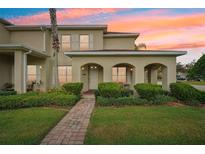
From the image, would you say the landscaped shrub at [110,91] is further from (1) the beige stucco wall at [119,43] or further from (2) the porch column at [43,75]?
(1) the beige stucco wall at [119,43]

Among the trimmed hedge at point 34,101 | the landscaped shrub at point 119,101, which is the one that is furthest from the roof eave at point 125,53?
the landscaped shrub at point 119,101

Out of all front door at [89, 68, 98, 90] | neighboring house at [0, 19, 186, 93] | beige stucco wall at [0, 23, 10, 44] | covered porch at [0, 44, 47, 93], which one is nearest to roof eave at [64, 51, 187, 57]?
neighboring house at [0, 19, 186, 93]

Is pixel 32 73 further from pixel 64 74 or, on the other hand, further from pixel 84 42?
pixel 84 42

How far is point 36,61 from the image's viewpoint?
17.0 m

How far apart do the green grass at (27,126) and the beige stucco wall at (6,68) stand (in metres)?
9.25

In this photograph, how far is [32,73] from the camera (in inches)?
669

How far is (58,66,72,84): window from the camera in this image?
17078mm

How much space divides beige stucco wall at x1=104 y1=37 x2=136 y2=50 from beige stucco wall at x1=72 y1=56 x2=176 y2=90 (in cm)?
470

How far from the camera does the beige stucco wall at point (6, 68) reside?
50.7 ft

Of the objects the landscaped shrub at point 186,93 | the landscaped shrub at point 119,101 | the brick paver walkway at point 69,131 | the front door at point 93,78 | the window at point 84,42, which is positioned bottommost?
the brick paver walkway at point 69,131

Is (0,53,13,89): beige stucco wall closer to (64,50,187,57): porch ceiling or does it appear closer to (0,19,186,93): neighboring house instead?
(0,19,186,93): neighboring house

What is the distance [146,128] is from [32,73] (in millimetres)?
13705
